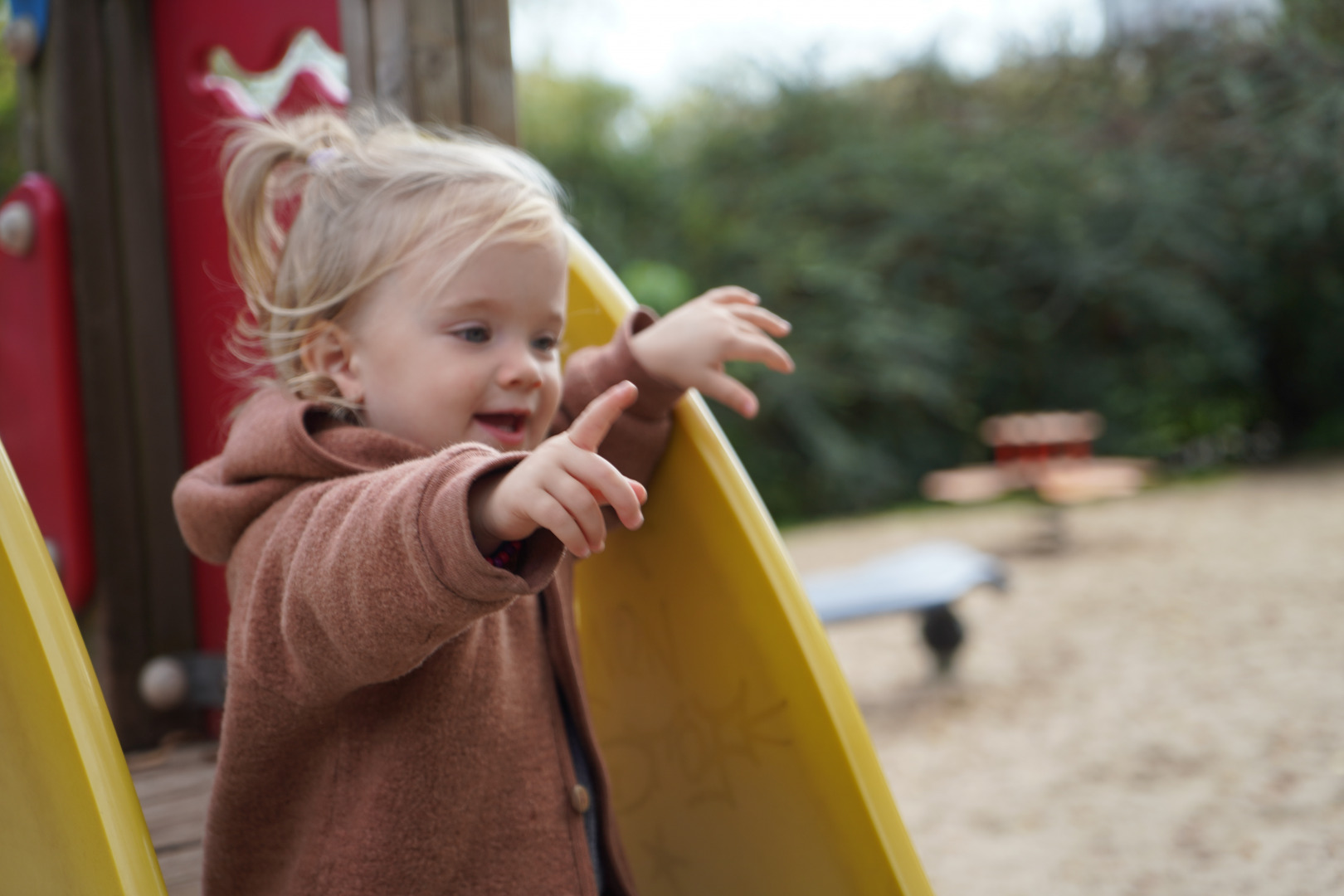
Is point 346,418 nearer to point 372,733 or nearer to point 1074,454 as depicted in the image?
point 372,733

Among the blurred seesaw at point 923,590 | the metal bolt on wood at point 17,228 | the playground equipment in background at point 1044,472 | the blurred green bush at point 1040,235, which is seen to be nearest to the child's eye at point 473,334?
the metal bolt on wood at point 17,228

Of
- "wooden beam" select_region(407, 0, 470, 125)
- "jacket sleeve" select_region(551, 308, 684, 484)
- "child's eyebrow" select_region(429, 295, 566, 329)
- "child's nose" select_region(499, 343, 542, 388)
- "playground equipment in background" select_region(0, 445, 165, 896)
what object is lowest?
"playground equipment in background" select_region(0, 445, 165, 896)

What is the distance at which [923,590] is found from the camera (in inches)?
151

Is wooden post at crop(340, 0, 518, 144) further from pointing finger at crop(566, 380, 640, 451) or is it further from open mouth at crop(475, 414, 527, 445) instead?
pointing finger at crop(566, 380, 640, 451)

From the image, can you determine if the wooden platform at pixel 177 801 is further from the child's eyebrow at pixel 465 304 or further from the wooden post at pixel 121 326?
the child's eyebrow at pixel 465 304

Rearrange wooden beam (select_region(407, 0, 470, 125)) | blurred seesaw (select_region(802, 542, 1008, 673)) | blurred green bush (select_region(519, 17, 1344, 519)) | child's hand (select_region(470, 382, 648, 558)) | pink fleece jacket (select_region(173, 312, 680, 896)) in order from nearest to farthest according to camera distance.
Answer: child's hand (select_region(470, 382, 648, 558)), pink fleece jacket (select_region(173, 312, 680, 896)), wooden beam (select_region(407, 0, 470, 125)), blurred seesaw (select_region(802, 542, 1008, 673)), blurred green bush (select_region(519, 17, 1344, 519))

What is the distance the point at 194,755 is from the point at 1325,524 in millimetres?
6362

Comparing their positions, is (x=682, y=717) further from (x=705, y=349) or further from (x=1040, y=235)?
(x=1040, y=235)

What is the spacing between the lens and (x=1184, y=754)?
2.96m

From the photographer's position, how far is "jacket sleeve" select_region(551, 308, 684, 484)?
1222 mm

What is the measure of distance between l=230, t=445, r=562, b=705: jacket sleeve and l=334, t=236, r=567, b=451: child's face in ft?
0.40

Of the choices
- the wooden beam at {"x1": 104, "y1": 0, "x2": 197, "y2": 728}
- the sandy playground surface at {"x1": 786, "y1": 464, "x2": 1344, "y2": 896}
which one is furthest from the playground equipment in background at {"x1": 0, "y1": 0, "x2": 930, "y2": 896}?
the sandy playground surface at {"x1": 786, "y1": 464, "x2": 1344, "y2": 896}

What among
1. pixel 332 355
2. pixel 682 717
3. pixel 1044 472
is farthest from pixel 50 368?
pixel 1044 472

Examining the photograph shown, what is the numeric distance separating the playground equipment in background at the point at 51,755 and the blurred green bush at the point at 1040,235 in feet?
27.4
